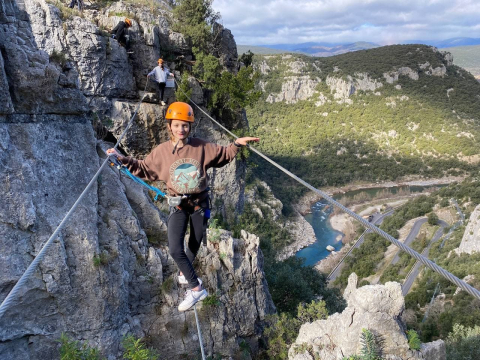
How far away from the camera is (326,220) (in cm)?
5838

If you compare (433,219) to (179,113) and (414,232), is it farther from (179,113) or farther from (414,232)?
(179,113)

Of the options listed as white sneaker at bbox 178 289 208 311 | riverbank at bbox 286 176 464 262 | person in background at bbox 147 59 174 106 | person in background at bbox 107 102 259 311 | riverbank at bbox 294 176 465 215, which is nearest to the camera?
person in background at bbox 107 102 259 311

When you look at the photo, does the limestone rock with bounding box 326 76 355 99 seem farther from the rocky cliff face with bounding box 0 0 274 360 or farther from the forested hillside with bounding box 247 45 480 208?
the rocky cliff face with bounding box 0 0 274 360

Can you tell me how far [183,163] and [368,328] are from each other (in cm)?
490

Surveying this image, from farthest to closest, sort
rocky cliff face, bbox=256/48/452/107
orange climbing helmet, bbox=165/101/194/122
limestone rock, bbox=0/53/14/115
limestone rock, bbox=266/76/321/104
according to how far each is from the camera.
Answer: limestone rock, bbox=266/76/321/104
rocky cliff face, bbox=256/48/452/107
limestone rock, bbox=0/53/14/115
orange climbing helmet, bbox=165/101/194/122

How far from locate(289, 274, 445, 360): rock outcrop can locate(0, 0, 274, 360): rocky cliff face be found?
2.17 meters

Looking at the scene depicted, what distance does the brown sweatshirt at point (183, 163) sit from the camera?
3.72 meters

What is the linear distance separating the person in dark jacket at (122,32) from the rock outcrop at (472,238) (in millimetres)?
32500

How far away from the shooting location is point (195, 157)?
379cm

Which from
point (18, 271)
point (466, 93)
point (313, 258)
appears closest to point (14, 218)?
point (18, 271)

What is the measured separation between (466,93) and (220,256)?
325ft

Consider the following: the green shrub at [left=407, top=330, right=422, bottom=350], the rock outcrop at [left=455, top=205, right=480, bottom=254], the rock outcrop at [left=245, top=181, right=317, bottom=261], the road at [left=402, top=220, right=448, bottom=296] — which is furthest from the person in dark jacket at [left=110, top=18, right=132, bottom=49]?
the rock outcrop at [left=455, top=205, right=480, bottom=254]

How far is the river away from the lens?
46.2m

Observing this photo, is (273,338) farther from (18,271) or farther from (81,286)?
(18,271)
